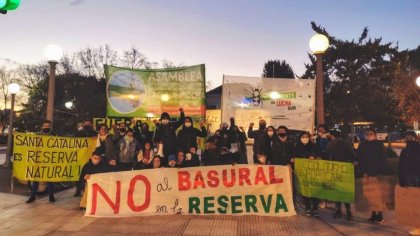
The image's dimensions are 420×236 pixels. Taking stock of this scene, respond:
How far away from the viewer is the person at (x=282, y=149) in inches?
361

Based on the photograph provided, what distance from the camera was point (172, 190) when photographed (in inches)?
340

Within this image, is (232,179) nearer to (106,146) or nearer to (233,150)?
(233,150)

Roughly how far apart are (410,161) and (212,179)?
3.62 metres

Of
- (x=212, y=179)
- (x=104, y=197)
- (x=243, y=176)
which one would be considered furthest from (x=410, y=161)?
(x=104, y=197)

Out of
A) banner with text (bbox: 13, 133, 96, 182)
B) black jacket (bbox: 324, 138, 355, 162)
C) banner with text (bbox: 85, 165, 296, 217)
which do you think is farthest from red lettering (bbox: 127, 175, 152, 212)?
black jacket (bbox: 324, 138, 355, 162)

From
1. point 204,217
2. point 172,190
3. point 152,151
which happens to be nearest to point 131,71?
point 152,151

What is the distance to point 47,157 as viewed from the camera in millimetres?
9930

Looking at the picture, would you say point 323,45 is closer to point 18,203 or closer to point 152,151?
point 152,151

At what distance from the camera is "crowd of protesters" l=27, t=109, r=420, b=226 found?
26.9 feet

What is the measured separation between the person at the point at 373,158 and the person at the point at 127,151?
4.96 m

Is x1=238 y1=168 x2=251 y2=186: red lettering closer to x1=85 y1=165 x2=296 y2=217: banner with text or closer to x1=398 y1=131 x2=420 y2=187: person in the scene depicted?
x1=85 y1=165 x2=296 y2=217: banner with text

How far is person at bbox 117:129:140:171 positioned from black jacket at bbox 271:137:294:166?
126 inches

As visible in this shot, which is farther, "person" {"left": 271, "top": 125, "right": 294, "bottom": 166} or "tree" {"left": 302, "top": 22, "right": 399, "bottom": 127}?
"tree" {"left": 302, "top": 22, "right": 399, "bottom": 127}

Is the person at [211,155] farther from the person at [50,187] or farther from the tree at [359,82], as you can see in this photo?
the tree at [359,82]
